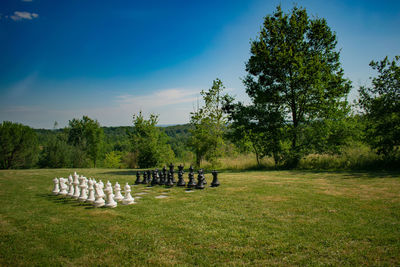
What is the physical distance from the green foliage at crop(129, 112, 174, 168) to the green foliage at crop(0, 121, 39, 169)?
9.40m

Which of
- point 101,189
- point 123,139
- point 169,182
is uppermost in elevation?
point 123,139

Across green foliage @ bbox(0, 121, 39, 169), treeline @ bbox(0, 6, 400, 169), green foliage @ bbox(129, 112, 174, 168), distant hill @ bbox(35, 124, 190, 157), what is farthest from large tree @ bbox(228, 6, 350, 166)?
green foliage @ bbox(0, 121, 39, 169)

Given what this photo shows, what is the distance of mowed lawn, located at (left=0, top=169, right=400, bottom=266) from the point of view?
8.95 ft

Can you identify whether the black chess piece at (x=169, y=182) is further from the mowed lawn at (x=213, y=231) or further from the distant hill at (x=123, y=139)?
the distant hill at (x=123, y=139)

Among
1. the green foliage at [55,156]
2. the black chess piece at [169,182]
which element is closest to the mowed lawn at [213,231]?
the black chess piece at [169,182]

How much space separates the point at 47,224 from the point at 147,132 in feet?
61.2

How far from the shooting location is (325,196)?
5492 millimetres

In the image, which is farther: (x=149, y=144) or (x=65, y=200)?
(x=149, y=144)

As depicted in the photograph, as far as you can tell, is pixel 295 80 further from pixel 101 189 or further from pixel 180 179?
pixel 101 189

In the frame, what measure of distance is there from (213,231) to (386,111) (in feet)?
40.5

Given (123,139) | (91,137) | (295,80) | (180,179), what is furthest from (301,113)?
(123,139)

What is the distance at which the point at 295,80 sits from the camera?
1322 cm

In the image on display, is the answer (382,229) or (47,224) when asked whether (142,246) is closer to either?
(47,224)

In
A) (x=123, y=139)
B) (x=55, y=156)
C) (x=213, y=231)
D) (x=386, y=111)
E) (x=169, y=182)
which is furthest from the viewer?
(x=123, y=139)
